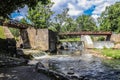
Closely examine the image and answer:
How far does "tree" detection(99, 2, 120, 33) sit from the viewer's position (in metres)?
76.2

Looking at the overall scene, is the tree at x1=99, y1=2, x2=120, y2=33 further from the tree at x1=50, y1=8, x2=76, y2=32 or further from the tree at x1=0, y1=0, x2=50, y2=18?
the tree at x1=0, y1=0, x2=50, y2=18

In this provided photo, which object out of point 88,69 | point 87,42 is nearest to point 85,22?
point 87,42

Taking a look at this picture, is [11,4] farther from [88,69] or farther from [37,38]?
[37,38]

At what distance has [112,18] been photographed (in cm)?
7781

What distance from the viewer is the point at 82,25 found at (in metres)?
133

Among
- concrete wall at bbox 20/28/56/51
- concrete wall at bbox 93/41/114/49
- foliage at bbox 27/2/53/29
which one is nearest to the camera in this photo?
concrete wall at bbox 20/28/56/51

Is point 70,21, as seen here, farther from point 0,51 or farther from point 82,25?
point 0,51

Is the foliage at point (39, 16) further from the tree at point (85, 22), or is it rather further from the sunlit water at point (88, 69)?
the tree at point (85, 22)

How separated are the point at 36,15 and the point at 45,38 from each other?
2009 cm

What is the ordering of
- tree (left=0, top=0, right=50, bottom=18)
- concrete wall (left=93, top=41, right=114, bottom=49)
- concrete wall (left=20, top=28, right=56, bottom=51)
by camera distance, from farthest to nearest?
concrete wall (left=93, top=41, right=114, bottom=49) < concrete wall (left=20, top=28, right=56, bottom=51) < tree (left=0, top=0, right=50, bottom=18)

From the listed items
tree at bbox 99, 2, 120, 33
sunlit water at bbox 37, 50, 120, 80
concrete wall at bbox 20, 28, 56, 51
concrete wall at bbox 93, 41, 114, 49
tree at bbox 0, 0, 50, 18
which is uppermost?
tree at bbox 99, 2, 120, 33

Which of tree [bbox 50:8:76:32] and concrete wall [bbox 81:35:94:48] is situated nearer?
concrete wall [bbox 81:35:94:48]

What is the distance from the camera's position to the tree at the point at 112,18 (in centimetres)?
7616

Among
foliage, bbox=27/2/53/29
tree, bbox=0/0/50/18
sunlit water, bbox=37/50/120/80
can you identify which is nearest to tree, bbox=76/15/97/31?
foliage, bbox=27/2/53/29
